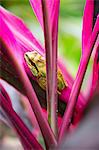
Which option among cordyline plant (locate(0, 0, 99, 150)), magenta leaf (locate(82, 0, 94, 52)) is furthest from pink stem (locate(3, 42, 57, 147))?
magenta leaf (locate(82, 0, 94, 52))

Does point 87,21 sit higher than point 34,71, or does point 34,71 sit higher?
point 87,21

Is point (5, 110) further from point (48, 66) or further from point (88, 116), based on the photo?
point (88, 116)

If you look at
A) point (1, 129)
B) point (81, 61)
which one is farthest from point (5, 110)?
point (81, 61)

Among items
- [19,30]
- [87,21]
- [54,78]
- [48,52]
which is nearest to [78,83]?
[54,78]

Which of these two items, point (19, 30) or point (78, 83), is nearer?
point (78, 83)

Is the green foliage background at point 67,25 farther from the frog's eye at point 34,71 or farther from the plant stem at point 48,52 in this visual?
the frog's eye at point 34,71

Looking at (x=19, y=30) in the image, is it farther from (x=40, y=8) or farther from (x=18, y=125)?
(x=18, y=125)

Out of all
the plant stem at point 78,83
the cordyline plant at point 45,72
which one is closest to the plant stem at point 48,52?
the cordyline plant at point 45,72
